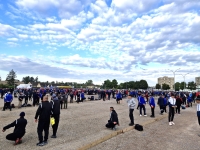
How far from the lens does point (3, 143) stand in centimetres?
671

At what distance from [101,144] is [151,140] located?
226 centimetres

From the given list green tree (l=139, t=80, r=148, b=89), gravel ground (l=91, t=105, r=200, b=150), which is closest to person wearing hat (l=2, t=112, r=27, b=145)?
gravel ground (l=91, t=105, r=200, b=150)

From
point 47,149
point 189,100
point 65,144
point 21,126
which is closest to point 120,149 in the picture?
point 65,144

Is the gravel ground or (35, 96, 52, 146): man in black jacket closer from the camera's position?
(35, 96, 52, 146): man in black jacket

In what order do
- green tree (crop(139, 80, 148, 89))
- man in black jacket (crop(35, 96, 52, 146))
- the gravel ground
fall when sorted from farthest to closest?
green tree (crop(139, 80, 148, 89)) < the gravel ground < man in black jacket (crop(35, 96, 52, 146))

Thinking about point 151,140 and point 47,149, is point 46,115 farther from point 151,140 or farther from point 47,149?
point 151,140

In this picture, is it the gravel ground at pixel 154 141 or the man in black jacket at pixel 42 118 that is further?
the gravel ground at pixel 154 141

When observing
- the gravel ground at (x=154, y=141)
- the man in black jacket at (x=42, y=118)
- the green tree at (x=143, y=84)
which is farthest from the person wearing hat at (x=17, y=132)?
the green tree at (x=143, y=84)

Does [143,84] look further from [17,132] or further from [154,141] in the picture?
[17,132]

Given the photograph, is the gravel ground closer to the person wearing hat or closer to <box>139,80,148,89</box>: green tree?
the person wearing hat

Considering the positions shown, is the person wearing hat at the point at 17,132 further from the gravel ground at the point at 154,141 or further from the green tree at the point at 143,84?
the green tree at the point at 143,84

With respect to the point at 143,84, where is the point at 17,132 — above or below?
A: below

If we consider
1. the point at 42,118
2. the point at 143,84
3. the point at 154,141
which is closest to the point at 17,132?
the point at 42,118

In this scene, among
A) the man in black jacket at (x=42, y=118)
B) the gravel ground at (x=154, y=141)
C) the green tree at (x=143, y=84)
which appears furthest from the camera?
the green tree at (x=143, y=84)
